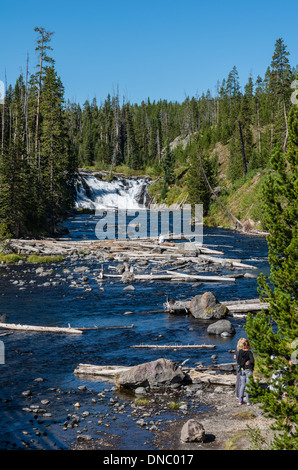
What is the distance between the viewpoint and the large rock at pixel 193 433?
31.0 feet

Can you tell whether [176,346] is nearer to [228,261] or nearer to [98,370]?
[98,370]

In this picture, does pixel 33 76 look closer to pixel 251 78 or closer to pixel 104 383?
pixel 104 383

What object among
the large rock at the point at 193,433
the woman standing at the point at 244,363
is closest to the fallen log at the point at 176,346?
the woman standing at the point at 244,363

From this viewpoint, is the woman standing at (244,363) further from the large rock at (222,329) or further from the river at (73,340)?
the large rock at (222,329)

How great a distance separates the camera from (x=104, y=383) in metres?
13.2

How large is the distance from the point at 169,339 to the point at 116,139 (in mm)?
114578

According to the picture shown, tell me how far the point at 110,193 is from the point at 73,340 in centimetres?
7139

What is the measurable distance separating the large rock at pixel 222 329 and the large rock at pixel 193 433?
793 cm

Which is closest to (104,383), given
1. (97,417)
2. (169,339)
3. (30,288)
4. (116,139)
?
(97,417)

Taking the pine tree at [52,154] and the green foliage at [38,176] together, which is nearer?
the green foliage at [38,176]

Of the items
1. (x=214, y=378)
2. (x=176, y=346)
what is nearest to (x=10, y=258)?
(x=176, y=346)

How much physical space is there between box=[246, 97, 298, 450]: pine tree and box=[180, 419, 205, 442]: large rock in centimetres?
183

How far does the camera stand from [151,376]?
12.7m

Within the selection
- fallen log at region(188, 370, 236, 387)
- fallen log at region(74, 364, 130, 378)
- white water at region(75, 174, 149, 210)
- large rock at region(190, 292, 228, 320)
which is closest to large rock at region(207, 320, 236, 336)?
large rock at region(190, 292, 228, 320)
